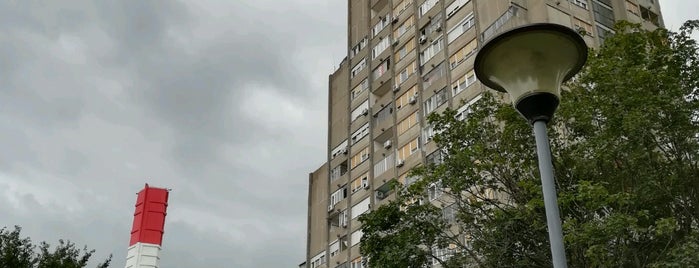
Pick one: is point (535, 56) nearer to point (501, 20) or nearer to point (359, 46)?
point (501, 20)

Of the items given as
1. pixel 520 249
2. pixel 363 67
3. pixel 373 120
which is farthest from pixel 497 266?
pixel 363 67

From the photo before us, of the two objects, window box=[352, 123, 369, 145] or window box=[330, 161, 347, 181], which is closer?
window box=[352, 123, 369, 145]

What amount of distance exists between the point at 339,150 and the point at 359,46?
693cm

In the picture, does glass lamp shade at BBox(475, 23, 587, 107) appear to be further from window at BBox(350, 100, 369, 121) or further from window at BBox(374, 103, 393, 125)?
window at BBox(350, 100, 369, 121)

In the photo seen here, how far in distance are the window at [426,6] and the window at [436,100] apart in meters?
6.02

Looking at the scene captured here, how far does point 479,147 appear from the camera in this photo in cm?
1803

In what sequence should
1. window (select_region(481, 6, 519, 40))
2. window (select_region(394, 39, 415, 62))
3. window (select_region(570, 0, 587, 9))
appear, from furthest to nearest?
Answer: window (select_region(394, 39, 415, 62)) < window (select_region(570, 0, 587, 9)) < window (select_region(481, 6, 519, 40))

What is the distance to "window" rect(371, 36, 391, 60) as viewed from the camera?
45531 millimetres

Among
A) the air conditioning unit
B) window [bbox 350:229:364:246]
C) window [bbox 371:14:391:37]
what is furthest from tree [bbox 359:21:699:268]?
window [bbox 371:14:391:37]

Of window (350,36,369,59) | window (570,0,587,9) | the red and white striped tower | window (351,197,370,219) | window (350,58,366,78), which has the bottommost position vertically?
the red and white striped tower

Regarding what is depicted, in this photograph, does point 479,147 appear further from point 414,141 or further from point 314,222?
point 314,222

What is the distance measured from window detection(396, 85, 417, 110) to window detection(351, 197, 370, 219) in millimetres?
5475

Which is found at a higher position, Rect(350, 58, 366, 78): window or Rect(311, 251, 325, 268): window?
Rect(350, 58, 366, 78): window

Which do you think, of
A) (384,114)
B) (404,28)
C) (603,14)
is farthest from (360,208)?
(603,14)
